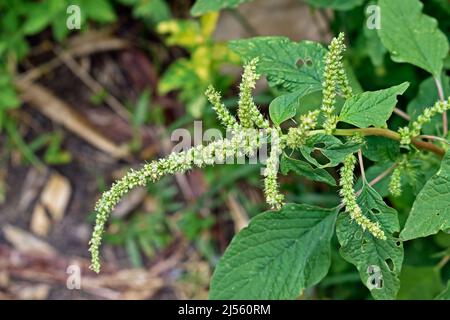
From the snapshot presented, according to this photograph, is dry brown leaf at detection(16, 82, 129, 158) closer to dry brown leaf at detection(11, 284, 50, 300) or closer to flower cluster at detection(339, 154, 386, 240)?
dry brown leaf at detection(11, 284, 50, 300)

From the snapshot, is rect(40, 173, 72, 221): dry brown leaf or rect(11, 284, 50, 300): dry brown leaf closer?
rect(11, 284, 50, 300): dry brown leaf

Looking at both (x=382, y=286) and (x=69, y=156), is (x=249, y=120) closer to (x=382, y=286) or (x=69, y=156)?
(x=382, y=286)

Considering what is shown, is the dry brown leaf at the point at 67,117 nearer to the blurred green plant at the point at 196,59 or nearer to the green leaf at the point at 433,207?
the blurred green plant at the point at 196,59

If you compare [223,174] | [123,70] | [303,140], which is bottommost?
[303,140]

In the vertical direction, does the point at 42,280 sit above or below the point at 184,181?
below

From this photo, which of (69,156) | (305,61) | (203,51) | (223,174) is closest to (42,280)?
(69,156)

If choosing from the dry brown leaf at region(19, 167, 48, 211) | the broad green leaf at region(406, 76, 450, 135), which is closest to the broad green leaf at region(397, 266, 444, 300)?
the broad green leaf at region(406, 76, 450, 135)
